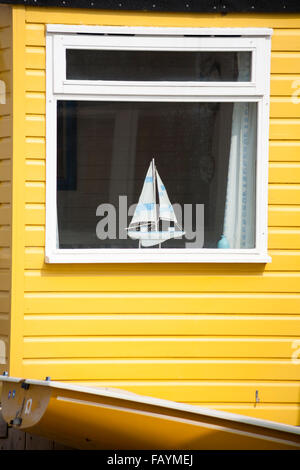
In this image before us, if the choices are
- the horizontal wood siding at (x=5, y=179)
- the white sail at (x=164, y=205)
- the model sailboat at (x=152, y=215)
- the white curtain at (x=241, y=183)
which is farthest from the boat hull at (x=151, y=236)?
the horizontal wood siding at (x=5, y=179)

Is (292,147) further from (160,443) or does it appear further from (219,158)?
(160,443)

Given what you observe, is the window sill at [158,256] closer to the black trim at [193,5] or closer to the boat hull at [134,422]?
the boat hull at [134,422]

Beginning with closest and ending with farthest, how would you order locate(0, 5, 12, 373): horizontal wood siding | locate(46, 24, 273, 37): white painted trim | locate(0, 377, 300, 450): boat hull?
1. locate(0, 377, 300, 450): boat hull
2. locate(46, 24, 273, 37): white painted trim
3. locate(0, 5, 12, 373): horizontal wood siding

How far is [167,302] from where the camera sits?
14.1ft

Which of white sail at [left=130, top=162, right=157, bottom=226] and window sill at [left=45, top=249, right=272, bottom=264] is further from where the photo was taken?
A: white sail at [left=130, top=162, right=157, bottom=226]

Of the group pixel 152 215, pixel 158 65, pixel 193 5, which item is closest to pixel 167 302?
pixel 152 215

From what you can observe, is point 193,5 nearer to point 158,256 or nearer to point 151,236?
point 151,236

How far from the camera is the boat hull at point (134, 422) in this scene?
3.79m

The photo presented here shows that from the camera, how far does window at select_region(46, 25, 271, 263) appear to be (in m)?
4.27

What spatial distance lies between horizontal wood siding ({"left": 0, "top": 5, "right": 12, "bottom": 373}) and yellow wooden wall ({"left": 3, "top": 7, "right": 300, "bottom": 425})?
10cm

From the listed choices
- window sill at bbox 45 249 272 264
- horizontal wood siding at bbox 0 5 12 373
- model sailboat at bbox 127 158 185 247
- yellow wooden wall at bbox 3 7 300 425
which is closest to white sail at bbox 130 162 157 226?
model sailboat at bbox 127 158 185 247

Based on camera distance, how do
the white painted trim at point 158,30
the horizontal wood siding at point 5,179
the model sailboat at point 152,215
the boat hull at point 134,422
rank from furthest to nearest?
1. the model sailboat at point 152,215
2. the horizontal wood siding at point 5,179
3. the white painted trim at point 158,30
4. the boat hull at point 134,422

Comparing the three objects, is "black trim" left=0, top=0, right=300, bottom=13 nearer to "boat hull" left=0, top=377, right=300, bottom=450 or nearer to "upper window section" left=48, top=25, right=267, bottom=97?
"upper window section" left=48, top=25, right=267, bottom=97

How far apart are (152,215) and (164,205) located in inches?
4.0
